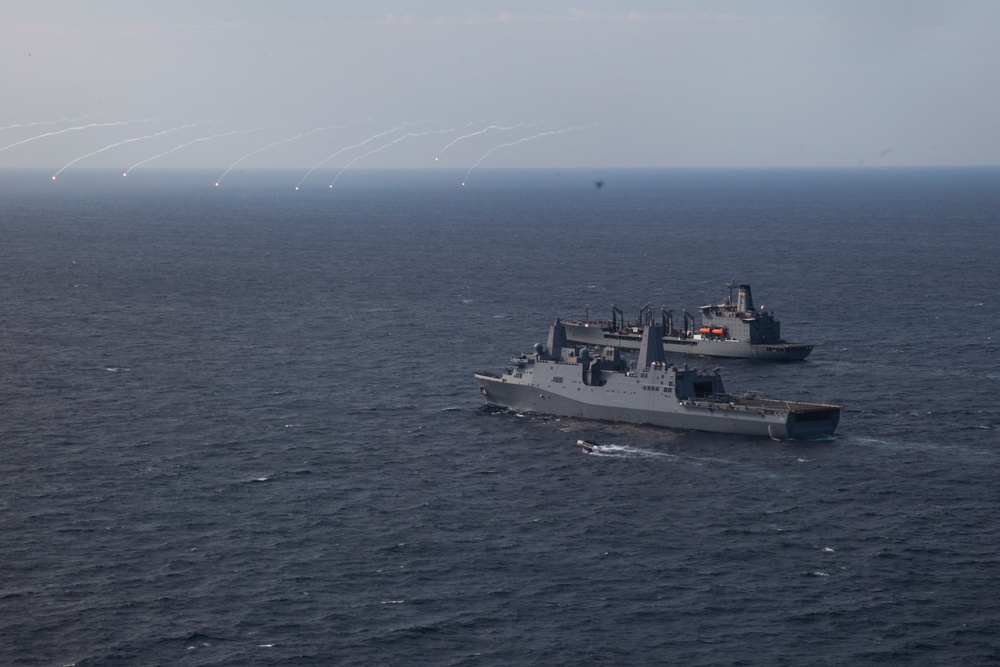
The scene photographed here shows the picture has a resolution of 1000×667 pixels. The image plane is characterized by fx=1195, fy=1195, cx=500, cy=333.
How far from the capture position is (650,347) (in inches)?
4441

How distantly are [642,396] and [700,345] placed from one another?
4070 centimetres

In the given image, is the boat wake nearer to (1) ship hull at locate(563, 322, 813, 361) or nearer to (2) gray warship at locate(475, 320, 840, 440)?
(2) gray warship at locate(475, 320, 840, 440)

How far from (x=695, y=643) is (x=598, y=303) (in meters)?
120

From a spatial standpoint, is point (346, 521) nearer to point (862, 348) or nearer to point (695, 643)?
point (695, 643)

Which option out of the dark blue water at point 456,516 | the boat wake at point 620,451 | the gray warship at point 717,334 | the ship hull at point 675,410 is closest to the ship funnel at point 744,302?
the gray warship at point 717,334

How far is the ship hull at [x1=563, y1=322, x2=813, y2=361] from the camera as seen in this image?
138500mm

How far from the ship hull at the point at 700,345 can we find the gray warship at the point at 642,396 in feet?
98.2

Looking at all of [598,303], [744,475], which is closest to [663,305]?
[598,303]

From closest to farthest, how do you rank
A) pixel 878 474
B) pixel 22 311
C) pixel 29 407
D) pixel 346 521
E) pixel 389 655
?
pixel 389 655 < pixel 346 521 < pixel 878 474 < pixel 29 407 < pixel 22 311

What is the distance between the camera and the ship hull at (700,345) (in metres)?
138

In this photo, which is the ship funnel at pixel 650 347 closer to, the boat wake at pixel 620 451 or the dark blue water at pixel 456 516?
the dark blue water at pixel 456 516

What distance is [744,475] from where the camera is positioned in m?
91.9

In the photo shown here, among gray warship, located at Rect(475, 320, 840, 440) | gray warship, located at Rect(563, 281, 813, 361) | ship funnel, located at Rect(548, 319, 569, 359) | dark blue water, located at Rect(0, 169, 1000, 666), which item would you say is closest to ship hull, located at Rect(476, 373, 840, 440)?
gray warship, located at Rect(475, 320, 840, 440)

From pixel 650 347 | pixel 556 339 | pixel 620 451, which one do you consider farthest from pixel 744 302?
pixel 620 451
